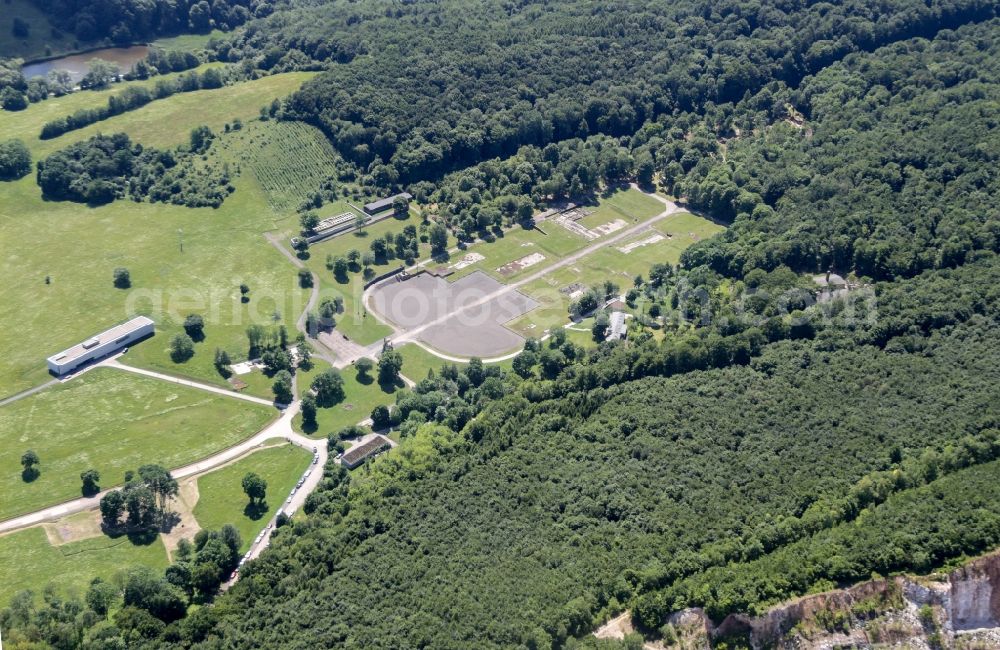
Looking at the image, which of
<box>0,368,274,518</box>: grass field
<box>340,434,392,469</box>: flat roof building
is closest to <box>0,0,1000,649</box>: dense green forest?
<box>340,434,392,469</box>: flat roof building

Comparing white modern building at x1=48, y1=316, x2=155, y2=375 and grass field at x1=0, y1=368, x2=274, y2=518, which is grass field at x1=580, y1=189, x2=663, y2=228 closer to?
grass field at x1=0, y1=368, x2=274, y2=518

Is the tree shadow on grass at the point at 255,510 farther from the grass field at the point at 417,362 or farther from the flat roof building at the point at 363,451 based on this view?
the grass field at the point at 417,362

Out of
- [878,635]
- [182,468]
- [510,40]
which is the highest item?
[510,40]

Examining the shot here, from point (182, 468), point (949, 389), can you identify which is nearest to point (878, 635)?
point (949, 389)

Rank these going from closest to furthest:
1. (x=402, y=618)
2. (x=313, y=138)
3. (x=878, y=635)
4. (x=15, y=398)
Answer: (x=878, y=635)
(x=402, y=618)
(x=15, y=398)
(x=313, y=138)

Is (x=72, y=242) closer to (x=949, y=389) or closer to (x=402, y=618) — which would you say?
(x=402, y=618)

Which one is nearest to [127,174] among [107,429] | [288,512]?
[107,429]
